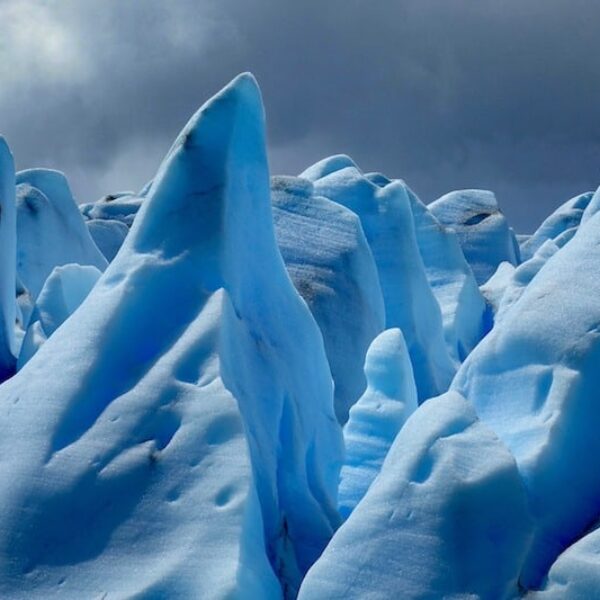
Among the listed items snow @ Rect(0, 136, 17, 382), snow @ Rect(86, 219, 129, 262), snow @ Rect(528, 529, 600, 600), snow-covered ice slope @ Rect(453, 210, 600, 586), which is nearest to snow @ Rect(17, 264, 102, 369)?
snow @ Rect(0, 136, 17, 382)

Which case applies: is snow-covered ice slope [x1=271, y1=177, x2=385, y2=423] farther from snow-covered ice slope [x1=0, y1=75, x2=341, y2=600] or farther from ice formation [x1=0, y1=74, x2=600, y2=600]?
snow-covered ice slope [x1=0, y1=75, x2=341, y2=600]

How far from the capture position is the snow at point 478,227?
62.5ft

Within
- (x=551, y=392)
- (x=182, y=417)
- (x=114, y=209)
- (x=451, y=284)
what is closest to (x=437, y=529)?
(x=551, y=392)

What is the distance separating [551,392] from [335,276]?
5.61 meters

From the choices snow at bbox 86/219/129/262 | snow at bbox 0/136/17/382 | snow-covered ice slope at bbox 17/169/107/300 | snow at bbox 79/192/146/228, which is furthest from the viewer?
snow at bbox 79/192/146/228

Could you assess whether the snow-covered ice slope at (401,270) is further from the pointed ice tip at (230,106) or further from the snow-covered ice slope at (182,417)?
the pointed ice tip at (230,106)

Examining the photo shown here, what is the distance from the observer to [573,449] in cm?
520

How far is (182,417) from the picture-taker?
5145 mm

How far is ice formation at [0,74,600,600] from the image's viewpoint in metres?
4.78

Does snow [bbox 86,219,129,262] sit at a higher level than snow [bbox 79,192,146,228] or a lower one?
lower

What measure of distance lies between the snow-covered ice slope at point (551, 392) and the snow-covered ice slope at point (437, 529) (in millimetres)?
157

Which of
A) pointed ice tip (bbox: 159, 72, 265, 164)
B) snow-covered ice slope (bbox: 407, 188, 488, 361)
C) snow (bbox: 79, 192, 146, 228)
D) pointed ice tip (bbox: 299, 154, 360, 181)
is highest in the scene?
pointed ice tip (bbox: 159, 72, 265, 164)

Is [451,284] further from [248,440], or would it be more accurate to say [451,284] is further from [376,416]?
[248,440]

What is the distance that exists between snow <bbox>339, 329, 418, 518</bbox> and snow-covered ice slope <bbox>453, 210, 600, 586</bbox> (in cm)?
221
